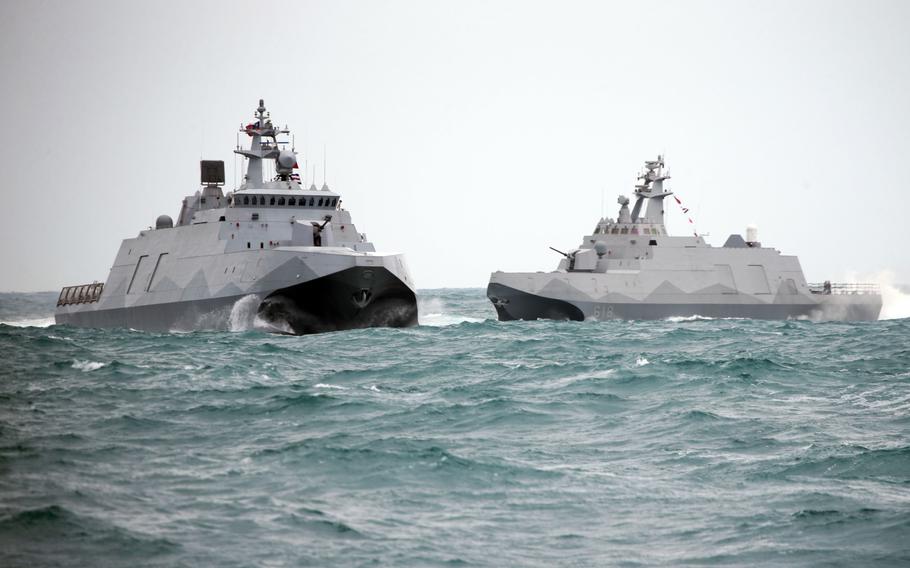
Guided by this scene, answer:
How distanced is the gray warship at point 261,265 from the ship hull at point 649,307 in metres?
10.5

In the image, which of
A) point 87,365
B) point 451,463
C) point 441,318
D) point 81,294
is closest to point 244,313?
point 87,365

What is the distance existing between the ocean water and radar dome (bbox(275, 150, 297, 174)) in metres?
13.6

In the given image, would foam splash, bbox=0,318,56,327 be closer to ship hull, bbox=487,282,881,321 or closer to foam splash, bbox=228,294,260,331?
foam splash, bbox=228,294,260,331

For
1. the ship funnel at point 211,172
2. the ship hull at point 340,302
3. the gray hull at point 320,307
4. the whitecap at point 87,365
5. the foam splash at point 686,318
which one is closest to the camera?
the whitecap at point 87,365

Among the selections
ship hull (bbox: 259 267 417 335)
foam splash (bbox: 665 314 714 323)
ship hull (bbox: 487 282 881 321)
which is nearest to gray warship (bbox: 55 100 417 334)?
ship hull (bbox: 259 267 417 335)

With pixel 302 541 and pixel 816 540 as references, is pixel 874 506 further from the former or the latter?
pixel 302 541

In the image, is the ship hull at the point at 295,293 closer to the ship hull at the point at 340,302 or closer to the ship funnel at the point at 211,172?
the ship hull at the point at 340,302

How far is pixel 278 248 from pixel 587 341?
9510mm

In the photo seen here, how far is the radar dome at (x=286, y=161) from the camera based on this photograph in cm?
3625

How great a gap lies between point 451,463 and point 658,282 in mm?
33420

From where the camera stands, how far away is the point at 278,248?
31.9 meters

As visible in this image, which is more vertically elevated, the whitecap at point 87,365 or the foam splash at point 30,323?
the foam splash at point 30,323

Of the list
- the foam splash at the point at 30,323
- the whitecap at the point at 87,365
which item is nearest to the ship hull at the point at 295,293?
the whitecap at the point at 87,365

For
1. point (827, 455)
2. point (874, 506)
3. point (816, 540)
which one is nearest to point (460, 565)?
point (816, 540)
